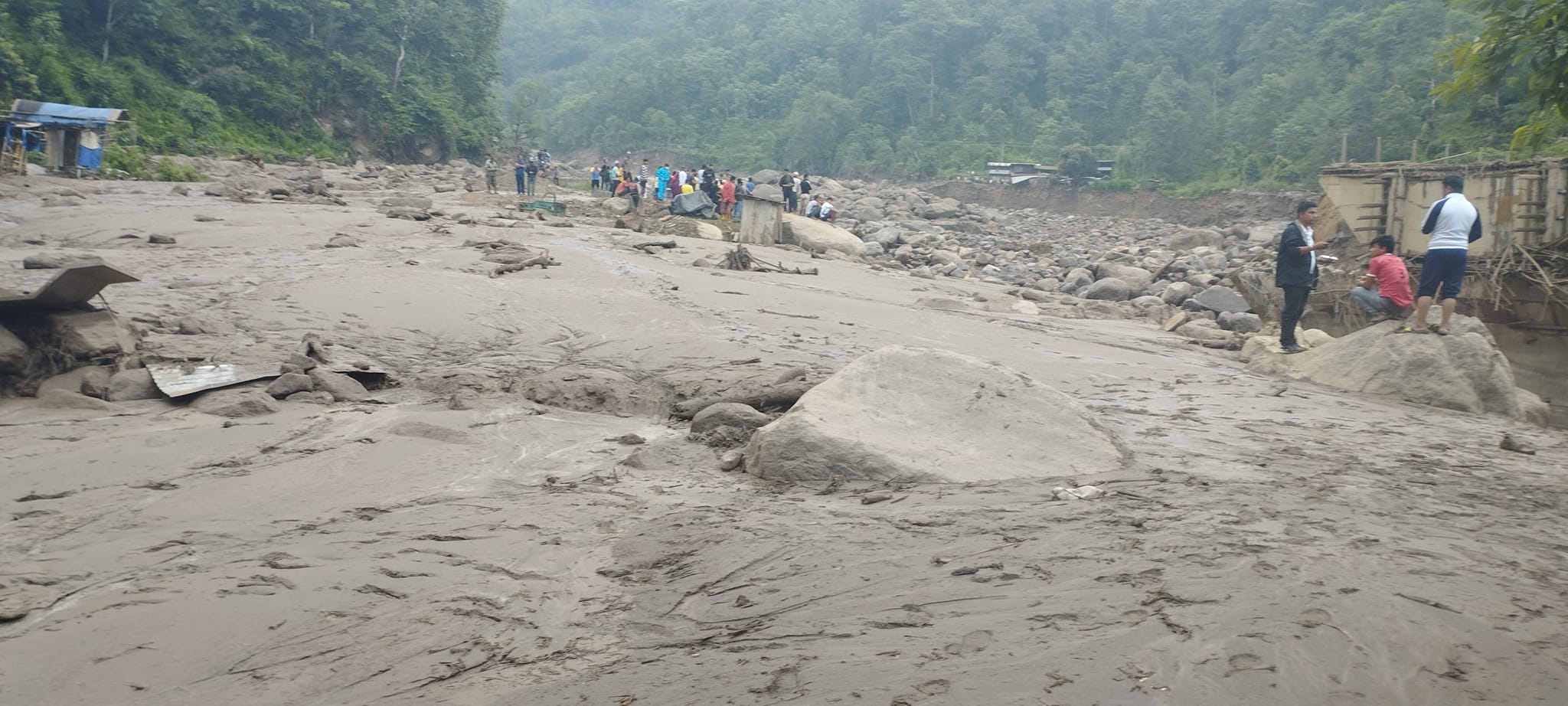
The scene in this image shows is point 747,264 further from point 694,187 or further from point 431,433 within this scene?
point 694,187

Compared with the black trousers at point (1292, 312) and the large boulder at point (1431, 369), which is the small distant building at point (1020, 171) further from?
the large boulder at point (1431, 369)

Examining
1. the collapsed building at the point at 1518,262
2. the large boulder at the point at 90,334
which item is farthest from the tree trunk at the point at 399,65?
the large boulder at the point at 90,334

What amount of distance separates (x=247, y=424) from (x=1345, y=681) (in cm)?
541

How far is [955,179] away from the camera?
5700 centimetres

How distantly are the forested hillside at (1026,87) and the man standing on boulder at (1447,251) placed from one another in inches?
760

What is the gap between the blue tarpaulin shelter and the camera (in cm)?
2139

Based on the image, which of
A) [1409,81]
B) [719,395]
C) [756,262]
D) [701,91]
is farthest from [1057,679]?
[701,91]

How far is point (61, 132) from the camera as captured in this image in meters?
21.7

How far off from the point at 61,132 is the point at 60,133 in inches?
1.4

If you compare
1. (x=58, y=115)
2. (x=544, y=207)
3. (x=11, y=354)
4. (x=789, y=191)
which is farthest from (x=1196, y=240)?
(x=11, y=354)

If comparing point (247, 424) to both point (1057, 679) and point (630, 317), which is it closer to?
point (630, 317)

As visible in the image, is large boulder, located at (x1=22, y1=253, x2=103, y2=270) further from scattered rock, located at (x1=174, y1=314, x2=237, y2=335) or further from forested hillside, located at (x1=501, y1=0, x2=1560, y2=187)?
forested hillside, located at (x1=501, y1=0, x2=1560, y2=187)

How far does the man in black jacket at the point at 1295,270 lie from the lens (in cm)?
904

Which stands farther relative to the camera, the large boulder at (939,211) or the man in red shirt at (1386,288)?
the large boulder at (939,211)
